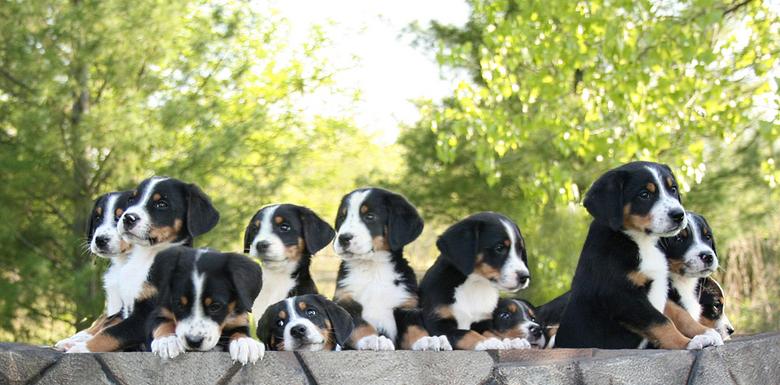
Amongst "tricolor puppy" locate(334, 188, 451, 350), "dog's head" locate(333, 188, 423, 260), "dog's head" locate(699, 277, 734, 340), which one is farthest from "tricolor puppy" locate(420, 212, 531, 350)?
"dog's head" locate(699, 277, 734, 340)

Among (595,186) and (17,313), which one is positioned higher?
(595,186)

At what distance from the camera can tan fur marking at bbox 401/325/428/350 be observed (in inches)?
203

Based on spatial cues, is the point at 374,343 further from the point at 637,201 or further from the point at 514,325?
the point at 637,201

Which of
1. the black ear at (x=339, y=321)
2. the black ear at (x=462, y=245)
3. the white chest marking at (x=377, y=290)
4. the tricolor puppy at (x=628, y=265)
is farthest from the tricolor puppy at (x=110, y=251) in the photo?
the tricolor puppy at (x=628, y=265)

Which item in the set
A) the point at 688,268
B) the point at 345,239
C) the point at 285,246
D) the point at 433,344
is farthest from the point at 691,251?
the point at 285,246

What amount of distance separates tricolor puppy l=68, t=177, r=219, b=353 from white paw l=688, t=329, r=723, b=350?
8.21 feet

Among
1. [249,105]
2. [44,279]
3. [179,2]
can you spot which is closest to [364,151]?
[249,105]

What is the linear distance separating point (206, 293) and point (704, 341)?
93.3 inches

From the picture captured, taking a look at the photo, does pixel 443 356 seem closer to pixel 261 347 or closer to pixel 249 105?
pixel 261 347

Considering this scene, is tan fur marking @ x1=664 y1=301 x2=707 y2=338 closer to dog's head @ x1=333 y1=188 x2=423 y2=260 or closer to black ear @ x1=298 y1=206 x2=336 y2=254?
dog's head @ x1=333 y1=188 x2=423 y2=260

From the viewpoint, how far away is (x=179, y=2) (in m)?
14.0

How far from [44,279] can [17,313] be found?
94cm

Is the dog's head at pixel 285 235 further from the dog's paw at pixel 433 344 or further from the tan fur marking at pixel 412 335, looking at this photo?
the dog's paw at pixel 433 344

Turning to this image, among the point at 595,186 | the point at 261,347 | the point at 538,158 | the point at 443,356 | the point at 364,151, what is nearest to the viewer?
the point at 261,347
